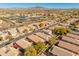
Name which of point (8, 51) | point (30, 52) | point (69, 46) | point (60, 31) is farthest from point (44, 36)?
point (8, 51)

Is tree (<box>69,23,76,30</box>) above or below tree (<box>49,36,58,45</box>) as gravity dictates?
above

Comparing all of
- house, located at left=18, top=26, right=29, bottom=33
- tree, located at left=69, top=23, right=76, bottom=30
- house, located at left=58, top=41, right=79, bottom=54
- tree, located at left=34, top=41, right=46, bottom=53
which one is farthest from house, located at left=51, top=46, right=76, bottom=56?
house, located at left=18, top=26, right=29, bottom=33

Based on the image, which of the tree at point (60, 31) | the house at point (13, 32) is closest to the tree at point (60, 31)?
the tree at point (60, 31)

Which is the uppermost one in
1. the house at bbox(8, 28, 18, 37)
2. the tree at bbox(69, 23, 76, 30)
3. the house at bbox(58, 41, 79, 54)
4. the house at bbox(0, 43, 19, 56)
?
the tree at bbox(69, 23, 76, 30)

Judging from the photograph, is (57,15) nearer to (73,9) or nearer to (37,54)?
(73,9)

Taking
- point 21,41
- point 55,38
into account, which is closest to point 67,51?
point 55,38

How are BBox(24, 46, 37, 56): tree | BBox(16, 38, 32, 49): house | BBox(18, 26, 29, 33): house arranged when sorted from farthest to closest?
BBox(18, 26, 29, 33): house, BBox(16, 38, 32, 49): house, BBox(24, 46, 37, 56): tree

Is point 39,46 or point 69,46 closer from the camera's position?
point 39,46

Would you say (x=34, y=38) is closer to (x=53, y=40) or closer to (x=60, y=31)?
(x=53, y=40)

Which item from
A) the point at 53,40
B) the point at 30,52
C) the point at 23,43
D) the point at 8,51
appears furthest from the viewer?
the point at 23,43

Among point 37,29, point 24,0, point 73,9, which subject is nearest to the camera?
point 24,0

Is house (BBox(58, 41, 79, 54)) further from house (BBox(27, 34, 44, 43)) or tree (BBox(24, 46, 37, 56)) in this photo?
tree (BBox(24, 46, 37, 56))
